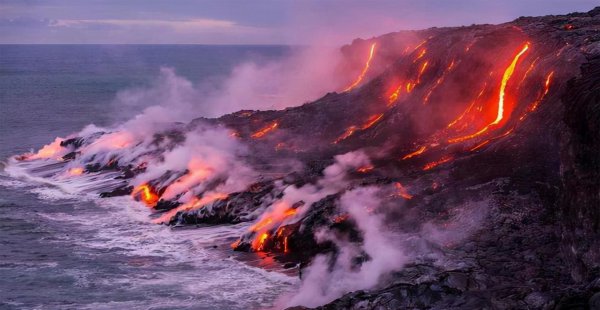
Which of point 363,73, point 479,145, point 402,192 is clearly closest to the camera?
point 402,192

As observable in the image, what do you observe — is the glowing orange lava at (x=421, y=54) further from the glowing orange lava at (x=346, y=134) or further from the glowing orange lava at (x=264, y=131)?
the glowing orange lava at (x=264, y=131)

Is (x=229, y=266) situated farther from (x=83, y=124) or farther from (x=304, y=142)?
(x=83, y=124)

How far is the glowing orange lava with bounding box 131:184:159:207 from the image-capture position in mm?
36013

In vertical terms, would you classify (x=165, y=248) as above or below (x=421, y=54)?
below

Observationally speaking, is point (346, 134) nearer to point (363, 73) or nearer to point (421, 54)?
point (421, 54)

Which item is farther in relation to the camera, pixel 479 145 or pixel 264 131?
pixel 264 131

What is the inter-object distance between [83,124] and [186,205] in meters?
47.1

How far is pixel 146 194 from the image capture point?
36781mm

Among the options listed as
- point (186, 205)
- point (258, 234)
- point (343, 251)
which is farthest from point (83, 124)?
point (343, 251)

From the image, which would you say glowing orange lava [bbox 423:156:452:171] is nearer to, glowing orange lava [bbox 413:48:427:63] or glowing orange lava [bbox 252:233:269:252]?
glowing orange lava [bbox 252:233:269:252]

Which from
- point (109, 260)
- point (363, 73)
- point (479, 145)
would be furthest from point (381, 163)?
point (363, 73)

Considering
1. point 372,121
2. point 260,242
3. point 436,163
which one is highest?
point 372,121

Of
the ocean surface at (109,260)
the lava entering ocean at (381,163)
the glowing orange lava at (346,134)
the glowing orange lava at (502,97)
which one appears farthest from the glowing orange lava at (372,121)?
the ocean surface at (109,260)

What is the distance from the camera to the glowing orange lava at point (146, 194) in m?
36.0
